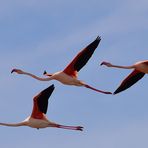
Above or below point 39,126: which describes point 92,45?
above

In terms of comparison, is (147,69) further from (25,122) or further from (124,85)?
(25,122)

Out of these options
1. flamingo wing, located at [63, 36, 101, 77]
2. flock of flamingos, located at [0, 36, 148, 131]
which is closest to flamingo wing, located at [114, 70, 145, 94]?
flock of flamingos, located at [0, 36, 148, 131]

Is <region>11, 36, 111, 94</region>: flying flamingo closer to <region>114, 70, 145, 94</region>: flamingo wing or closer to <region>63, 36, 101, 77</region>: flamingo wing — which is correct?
<region>63, 36, 101, 77</region>: flamingo wing

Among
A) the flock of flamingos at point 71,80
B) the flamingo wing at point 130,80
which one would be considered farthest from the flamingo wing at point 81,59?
the flamingo wing at point 130,80

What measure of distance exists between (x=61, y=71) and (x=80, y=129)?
2.52 metres

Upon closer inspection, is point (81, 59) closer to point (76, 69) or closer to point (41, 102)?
point (76, 69)

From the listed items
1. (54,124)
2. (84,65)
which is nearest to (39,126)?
(54,124)

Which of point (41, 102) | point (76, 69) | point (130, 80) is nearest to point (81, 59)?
point (76, 69)

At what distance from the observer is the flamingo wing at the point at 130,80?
1652 inches

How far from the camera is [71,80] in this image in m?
41.1

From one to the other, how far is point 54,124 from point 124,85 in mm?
3399

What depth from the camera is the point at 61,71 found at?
41.4 meters

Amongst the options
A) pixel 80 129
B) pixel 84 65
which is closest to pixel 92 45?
pixel 84 65

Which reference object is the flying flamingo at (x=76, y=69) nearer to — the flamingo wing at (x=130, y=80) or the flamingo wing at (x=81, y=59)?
the flamingo wing at (x=81, y=59)
